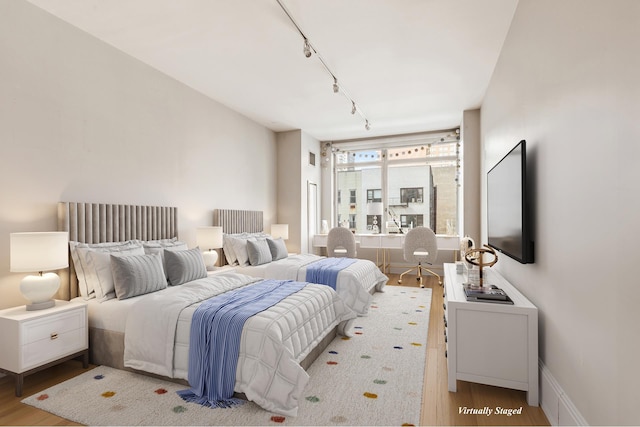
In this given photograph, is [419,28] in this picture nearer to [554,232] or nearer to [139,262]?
[554,232]

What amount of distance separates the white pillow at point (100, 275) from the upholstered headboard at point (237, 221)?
1.95 meters

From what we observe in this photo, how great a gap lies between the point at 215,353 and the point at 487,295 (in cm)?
181

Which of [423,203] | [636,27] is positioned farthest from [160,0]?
[423,203]

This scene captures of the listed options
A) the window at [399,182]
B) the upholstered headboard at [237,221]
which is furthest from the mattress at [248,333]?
the window at [399,182]

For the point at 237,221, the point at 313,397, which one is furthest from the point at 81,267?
the point at 237,221

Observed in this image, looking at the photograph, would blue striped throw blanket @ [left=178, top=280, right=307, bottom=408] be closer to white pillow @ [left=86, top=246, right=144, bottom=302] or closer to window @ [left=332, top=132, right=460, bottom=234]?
white pillow @ [left=86, top=246, right=144, bottom=302]

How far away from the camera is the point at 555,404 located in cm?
175

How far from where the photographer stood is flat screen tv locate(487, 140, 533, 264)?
219 cm

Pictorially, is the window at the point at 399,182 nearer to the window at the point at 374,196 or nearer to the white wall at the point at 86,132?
the window at the point at 374,196

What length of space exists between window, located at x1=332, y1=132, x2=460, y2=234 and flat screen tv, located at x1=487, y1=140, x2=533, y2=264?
334 cm

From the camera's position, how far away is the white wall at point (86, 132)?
8.16ft

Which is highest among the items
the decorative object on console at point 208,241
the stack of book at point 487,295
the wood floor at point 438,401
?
the decorative object on console at point 208,241

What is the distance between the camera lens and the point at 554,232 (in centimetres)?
184

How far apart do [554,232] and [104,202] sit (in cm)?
365
